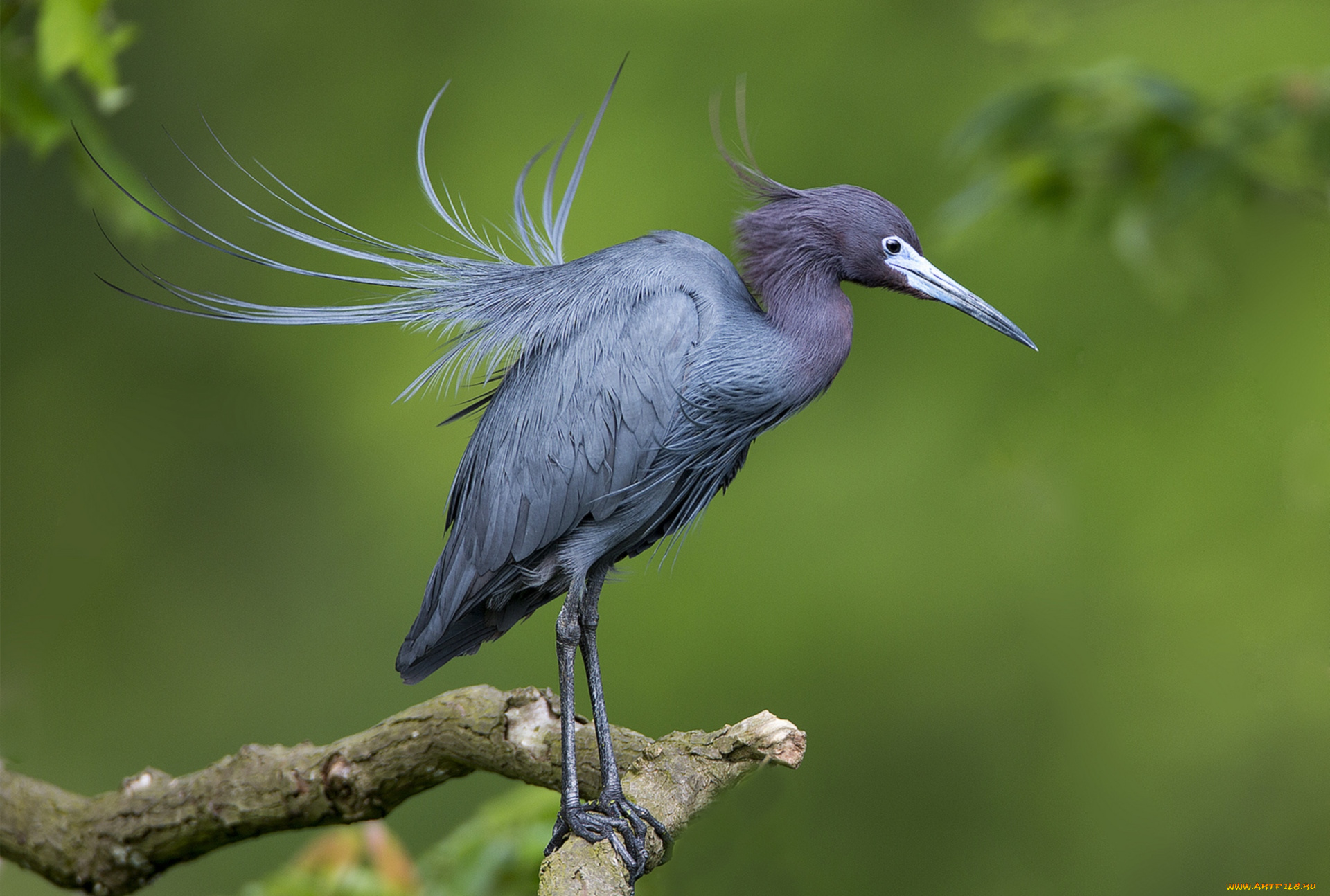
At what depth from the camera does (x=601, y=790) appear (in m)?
2.09

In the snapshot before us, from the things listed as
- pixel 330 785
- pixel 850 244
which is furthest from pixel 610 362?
pixel 330 785

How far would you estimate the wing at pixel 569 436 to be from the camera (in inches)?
78.9

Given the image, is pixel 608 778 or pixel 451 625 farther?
pixel 451 625

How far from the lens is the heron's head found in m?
2.06

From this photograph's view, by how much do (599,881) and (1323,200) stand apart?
1.88 metres

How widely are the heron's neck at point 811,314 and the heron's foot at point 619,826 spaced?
0.75 meters

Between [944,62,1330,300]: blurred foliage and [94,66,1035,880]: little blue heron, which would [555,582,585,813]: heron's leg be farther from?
[944,62,1330,300]: blurred foliage

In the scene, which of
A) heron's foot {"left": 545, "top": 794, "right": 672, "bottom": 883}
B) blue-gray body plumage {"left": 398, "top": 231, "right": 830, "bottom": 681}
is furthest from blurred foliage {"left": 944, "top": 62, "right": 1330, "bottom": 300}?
heron's foot {"left": 545, "top": 794, "right": 672, "bottom": 883}

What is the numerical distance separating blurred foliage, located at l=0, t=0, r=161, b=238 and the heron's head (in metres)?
1.19

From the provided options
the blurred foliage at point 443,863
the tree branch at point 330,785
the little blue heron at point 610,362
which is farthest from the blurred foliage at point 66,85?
the blurred foliage at point 443,863

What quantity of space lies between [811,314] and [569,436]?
444 mm

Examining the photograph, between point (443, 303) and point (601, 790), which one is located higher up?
point (443, 303)

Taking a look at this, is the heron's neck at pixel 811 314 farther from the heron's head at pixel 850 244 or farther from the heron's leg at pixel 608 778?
the heron's leg at pixel 608 778

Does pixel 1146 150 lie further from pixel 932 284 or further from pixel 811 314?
pixel 811 314
